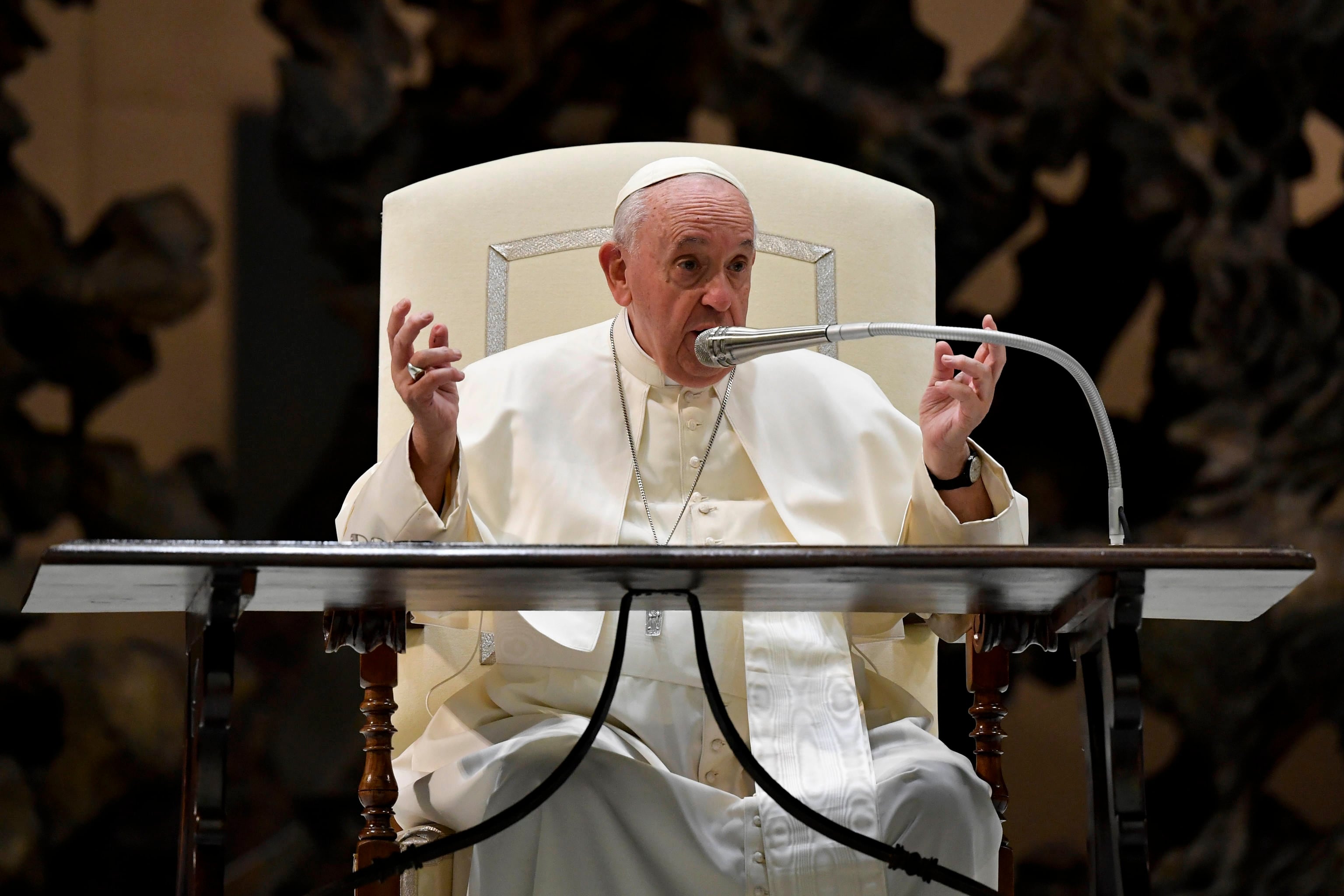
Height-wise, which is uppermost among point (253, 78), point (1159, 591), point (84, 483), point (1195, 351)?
point (253, 78)

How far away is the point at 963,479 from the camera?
2.70m

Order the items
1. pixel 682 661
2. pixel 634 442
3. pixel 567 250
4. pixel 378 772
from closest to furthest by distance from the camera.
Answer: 1. pixel 378 772
2. pixel 682 661
3. pixel 634 442
4. pixel 567 250

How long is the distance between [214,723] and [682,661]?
0.93m

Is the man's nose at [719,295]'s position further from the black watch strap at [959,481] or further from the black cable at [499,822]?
the black cable at [499,822]

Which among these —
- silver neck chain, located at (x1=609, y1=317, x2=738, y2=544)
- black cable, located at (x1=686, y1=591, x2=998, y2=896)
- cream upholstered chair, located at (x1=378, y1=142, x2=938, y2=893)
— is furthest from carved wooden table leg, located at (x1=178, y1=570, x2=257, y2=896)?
cream upholstered chair, located at (x1=378, y1=142, x2=938, y2=893)

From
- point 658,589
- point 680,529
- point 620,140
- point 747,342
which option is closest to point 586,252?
point 680,529

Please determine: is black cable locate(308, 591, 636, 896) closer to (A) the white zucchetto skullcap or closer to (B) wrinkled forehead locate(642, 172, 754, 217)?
(B) wrinkled forehead locate(642, 172, 754, 217)

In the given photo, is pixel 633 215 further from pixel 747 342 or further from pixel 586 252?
pixel 747 342

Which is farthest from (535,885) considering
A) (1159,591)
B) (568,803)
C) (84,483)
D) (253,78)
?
(253,78)

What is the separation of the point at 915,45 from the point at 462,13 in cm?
151

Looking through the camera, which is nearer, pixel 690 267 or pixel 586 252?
pixel 690 267

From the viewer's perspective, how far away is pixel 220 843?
211cm

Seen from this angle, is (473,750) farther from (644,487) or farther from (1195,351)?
(1195,351)

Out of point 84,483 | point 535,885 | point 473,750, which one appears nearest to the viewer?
point 535,885
